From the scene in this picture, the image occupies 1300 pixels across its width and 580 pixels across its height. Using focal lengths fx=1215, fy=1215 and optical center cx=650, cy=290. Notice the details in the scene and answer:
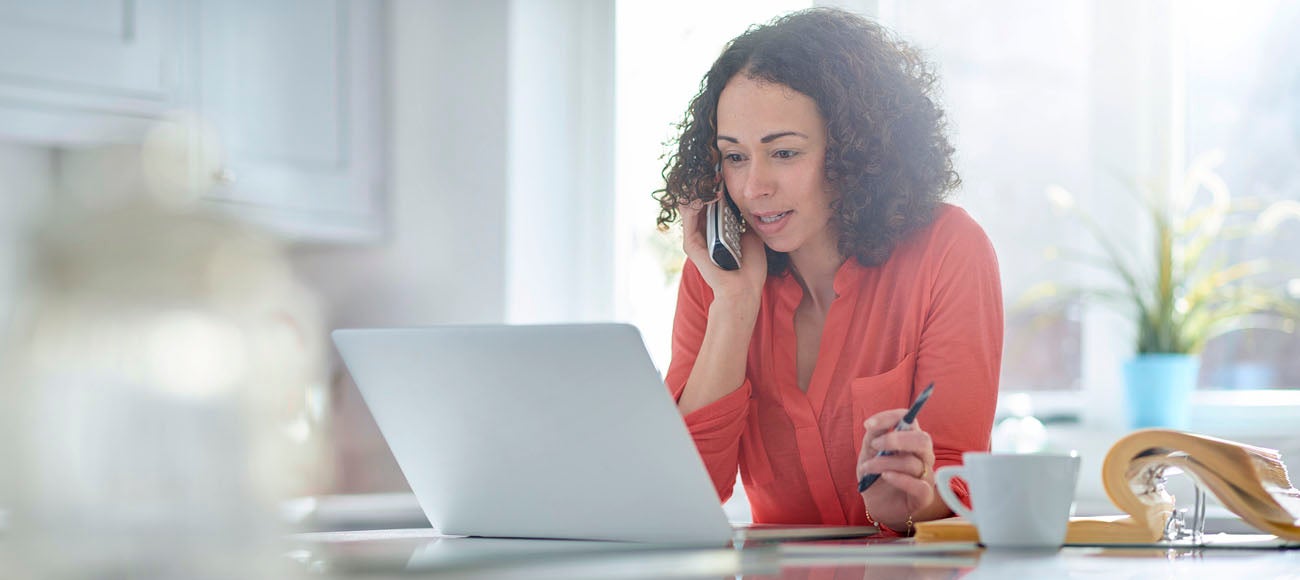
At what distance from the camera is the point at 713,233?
1.55 metres

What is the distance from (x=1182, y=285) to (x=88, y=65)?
2.10 m

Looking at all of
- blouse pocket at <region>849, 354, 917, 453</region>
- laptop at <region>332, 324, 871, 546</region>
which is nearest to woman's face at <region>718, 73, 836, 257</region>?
blouse pocket at <region>849, 354, 917, 453</region>

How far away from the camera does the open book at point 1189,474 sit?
88 cm

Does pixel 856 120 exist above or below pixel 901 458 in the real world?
above

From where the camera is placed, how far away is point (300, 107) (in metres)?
2.59

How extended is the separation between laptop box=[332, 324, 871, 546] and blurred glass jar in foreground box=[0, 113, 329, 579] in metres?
0.58

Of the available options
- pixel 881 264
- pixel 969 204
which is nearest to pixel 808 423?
pixel 881 264

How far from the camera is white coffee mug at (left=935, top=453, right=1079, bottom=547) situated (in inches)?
32.8

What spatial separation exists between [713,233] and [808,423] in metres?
0.28

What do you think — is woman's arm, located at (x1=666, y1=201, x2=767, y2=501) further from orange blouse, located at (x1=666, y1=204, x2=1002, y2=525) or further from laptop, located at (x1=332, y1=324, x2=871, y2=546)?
laptop, located at (x1=332, y1=324, x2=871, y2=546)

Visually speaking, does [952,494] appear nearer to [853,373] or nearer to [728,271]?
[853,373]

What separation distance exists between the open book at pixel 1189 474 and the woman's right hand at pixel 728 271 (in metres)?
0.66

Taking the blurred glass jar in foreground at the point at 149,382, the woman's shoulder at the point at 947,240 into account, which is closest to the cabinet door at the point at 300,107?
the woman's shoulder at the point at 947,240

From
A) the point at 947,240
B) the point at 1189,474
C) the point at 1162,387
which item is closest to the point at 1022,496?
the point at 1189,474
